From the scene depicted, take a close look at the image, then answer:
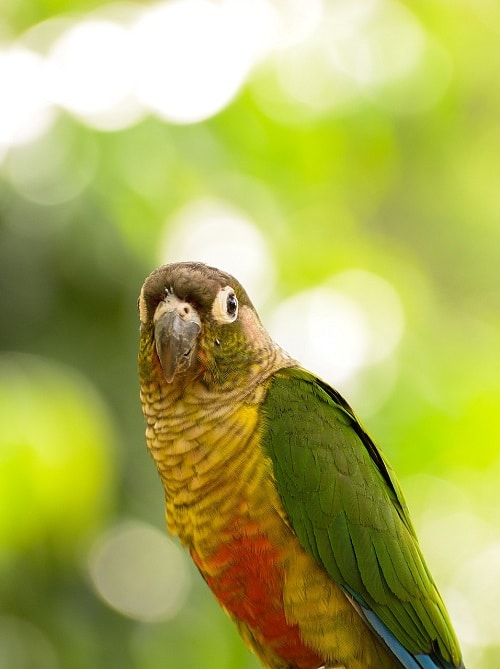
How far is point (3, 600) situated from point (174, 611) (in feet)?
1.84

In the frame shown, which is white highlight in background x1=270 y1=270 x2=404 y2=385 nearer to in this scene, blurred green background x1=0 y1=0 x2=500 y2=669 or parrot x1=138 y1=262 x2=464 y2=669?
blurred green background x1=0 y1=0 x2=500 y2=669

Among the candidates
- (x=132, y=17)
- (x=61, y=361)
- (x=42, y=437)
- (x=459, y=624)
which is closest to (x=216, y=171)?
(x=132, y=17)

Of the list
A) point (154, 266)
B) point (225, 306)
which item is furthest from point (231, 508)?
point (154, 266)

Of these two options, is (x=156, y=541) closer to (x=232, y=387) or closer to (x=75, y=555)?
(x=75, y=555)

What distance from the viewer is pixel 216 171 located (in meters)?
2.70

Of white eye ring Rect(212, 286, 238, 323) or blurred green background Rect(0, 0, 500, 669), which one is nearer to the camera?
white eye ring Rect(212, 286, 238, 323)

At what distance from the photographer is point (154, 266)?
8.65 ft

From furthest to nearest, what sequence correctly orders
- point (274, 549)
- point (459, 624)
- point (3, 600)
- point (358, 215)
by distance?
1. point (358, 215)
2. point (459, 624)
3. point (3, 600)
4. point (274, 549)

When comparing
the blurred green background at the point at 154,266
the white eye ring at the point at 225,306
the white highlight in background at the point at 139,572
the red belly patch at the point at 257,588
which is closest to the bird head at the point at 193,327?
the white eye ring at the point at 225,306

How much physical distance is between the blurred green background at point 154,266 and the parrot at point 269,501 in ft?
2.91

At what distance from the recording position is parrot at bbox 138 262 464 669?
1523 millimetres

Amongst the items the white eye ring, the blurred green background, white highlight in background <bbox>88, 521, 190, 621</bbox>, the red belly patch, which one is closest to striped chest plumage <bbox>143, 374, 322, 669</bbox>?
the red belly patch

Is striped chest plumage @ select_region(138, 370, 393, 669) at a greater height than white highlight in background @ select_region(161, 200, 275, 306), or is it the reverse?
white highlight in background @ select_region(161, 200, 275, 306)

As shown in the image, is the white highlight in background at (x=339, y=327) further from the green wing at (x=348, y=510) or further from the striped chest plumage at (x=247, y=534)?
the striped chest plumage at (x=247, y=534)
